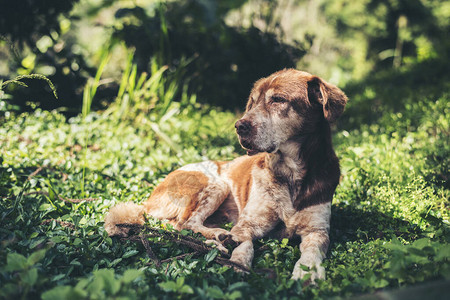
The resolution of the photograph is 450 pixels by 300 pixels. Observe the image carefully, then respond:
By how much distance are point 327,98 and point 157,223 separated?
1.67 m

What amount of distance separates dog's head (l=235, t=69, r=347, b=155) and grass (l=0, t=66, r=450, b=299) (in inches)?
30.4

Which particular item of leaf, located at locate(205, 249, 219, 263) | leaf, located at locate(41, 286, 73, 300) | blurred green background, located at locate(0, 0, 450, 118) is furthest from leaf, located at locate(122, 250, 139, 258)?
blurred green background, located at locate(0, 0, 450, 118)

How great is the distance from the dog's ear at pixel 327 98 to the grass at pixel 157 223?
3.12 ft

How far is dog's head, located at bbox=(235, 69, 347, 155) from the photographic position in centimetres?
277

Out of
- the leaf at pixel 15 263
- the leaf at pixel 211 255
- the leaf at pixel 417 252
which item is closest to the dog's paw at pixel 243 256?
the leaf at pixel 211 255

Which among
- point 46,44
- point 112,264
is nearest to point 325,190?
point 112,264

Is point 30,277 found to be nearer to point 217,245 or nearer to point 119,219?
point 119,219

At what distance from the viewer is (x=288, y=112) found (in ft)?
9.27

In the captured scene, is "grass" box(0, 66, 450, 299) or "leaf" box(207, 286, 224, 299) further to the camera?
"grass" box(0, 66, 450, 299)

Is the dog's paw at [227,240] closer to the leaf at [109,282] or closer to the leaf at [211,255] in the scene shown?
the leaf at [211,255]

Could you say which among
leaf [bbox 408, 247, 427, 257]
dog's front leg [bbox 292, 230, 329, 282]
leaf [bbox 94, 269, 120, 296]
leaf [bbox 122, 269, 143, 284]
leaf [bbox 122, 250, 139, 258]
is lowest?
leaf [bbox 122, 250, 139, 258]

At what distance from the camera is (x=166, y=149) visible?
193 inches

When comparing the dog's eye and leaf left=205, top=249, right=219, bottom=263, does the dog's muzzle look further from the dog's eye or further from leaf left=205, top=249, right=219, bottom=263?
leaf left=205, top=249, right=219, bottom=263

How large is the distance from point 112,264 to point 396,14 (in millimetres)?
14625
